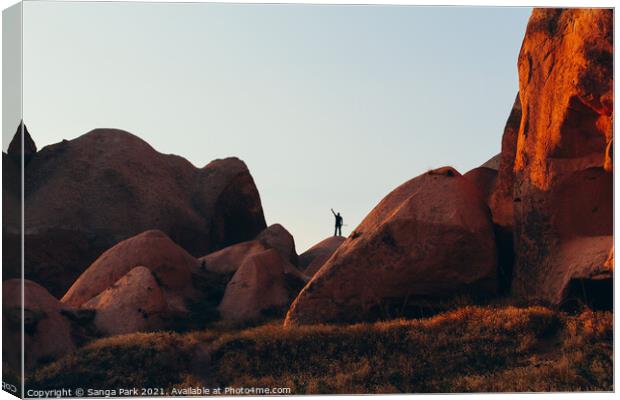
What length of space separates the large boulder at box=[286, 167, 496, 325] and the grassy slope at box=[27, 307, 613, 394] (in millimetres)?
1214

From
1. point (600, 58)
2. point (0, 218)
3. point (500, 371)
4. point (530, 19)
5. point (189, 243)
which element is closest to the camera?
point (0, 218)

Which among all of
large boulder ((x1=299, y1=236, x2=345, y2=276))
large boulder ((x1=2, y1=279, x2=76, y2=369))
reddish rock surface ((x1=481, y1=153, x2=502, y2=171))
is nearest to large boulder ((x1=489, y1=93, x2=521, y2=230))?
reddish rock surface ((x1=481, y1=153, x2=502, y2=171))

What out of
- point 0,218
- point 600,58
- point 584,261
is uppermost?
point 600,58

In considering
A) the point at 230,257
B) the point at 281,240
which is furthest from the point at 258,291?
the point at 281,240

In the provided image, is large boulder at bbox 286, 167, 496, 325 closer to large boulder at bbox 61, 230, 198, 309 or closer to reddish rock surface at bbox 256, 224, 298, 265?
large boulder at bbox 61, 230, 198, 309

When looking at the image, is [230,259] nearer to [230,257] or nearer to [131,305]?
[230,257]

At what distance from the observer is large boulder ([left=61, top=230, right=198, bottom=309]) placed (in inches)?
1216

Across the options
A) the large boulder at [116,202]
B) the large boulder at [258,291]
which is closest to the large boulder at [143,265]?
the large boulder at [258,291]

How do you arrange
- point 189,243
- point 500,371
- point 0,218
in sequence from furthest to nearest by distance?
point 189,243
point 500,371
point 0,218

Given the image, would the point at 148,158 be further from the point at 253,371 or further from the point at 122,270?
the point at 253,371

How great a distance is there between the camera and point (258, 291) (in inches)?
1217

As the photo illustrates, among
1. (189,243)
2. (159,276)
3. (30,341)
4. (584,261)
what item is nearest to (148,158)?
(189,243)

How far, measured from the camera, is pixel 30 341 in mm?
23344

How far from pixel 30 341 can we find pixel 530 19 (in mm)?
13591
